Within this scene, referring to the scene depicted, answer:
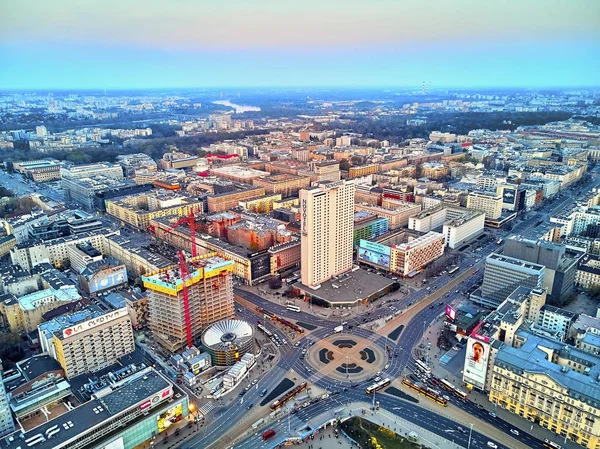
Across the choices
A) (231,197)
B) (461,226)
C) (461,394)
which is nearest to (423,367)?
(461,394)

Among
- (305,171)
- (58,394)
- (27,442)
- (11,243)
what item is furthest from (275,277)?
→ (305,171)

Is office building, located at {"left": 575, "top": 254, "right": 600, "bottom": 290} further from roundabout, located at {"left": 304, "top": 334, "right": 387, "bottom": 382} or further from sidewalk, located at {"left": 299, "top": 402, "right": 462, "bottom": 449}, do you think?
sidewalk, located at {"left": 299, "top": 402, "right": 462, "bottom": 449}

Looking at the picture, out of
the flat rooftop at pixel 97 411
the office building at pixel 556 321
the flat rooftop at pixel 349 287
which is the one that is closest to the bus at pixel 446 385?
the office building at pixel 556 321

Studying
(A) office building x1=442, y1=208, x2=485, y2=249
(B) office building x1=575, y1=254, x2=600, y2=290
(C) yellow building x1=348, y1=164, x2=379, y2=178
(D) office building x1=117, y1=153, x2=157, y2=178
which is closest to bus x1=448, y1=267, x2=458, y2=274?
(A) office building x1=442, y1=208, x2=485, y2=249

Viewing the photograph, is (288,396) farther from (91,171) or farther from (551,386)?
(91,171)

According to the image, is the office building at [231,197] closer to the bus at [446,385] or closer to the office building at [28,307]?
A: the office building at [28,307]

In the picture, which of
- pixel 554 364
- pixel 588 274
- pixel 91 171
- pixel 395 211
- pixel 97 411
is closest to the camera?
pixel 97 411

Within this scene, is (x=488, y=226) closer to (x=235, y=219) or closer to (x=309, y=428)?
(x=235, y=219)
